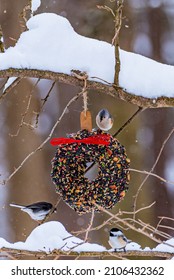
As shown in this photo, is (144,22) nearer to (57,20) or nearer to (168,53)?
(168,53)

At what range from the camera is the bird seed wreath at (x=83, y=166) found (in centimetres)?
188

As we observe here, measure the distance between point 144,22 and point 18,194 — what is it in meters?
1.68

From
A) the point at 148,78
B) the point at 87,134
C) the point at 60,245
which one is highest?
the point at 148,78

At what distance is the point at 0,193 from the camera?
5531 mm

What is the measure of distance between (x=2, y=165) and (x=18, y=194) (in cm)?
Result: 26

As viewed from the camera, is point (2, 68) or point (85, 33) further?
point (85, 33)

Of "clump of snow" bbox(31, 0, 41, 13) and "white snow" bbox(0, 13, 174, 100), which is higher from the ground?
"clump of snow" bbox(31, 0, 41, 13)

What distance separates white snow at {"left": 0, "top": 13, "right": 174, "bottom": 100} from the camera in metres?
1.84

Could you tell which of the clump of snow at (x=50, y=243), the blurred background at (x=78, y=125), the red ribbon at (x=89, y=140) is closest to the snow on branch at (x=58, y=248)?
the clump of snow at (x=50, y=243)

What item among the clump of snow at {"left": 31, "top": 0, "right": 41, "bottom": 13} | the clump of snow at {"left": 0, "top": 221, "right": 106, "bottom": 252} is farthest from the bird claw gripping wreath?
the clump of snow at {"left": 31, "top": 0, "right": 41, "bottom": 13}

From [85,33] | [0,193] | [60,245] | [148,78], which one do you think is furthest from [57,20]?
[0,193]

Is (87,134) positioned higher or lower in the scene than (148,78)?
lower

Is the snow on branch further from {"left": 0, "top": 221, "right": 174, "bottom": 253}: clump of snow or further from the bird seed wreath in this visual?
the bird seed wreath

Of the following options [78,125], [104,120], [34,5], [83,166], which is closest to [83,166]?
[83,166]
